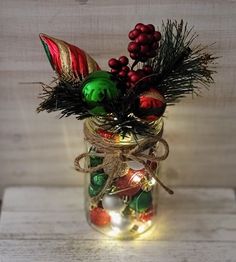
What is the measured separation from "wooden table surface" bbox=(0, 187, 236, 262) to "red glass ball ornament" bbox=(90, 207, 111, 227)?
0.8 inches

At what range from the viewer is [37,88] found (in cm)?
88

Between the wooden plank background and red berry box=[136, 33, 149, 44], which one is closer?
red berry box=[136, 33, 149, 44]

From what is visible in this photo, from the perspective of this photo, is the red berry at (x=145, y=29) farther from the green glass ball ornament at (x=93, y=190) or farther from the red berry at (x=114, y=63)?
the green glass ball ornament at (x=93, y=190)

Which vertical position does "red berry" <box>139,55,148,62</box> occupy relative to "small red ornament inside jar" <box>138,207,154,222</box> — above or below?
above

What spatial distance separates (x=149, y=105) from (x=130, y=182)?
0.54 feet

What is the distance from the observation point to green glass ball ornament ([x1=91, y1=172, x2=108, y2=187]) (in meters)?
0.81

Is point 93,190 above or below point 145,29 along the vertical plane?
below

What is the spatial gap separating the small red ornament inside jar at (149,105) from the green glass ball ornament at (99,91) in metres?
0.03

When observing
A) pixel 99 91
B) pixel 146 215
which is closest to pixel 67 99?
pixel 99 91

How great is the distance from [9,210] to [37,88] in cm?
23

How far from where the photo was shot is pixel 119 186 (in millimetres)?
821

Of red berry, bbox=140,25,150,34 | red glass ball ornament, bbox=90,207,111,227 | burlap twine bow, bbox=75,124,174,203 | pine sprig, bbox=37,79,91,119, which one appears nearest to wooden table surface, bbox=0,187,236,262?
red glass ball ornament, bbox=90,207,111,227

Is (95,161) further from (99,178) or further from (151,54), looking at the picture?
(151,54)

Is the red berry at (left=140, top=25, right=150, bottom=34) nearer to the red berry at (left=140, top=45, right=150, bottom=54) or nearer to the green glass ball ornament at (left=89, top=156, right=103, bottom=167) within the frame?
the red berry at (left=140, top=45, right=150, bottom=54)
